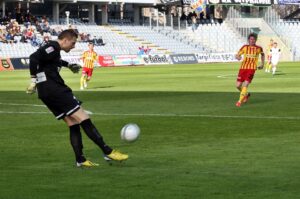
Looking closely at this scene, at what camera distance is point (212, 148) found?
15.9 m

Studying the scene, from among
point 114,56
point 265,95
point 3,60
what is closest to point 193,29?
point 114,56

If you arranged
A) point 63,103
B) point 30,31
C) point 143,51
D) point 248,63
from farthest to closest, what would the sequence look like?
point 143,51 → point 30,31 → point 248,63 → point 63,103

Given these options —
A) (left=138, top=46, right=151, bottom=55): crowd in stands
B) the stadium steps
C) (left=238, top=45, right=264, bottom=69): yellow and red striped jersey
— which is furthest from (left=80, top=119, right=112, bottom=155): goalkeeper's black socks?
the stadium steps

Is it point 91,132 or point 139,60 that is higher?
point 91,132

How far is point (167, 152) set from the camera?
608 inches

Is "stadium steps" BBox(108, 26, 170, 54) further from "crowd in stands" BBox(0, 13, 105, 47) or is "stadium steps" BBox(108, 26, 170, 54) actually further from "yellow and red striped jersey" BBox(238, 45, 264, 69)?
"yellow and red striped jersey" BBox(238, 45, 264, 69)

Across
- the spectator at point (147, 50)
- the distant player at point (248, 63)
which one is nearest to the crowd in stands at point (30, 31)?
the spectator at point (147, 50)

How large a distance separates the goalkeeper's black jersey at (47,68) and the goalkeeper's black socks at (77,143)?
662 mm

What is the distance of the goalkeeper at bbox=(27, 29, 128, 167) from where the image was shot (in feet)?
44.6

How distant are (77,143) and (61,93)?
832 mm

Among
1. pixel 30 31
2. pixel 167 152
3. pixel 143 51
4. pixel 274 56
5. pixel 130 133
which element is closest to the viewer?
pixel 130 133

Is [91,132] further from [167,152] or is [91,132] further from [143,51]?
A: [143,51]

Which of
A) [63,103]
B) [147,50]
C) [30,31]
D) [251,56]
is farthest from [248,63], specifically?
[147,50]

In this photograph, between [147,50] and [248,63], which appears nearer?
[248,63]
